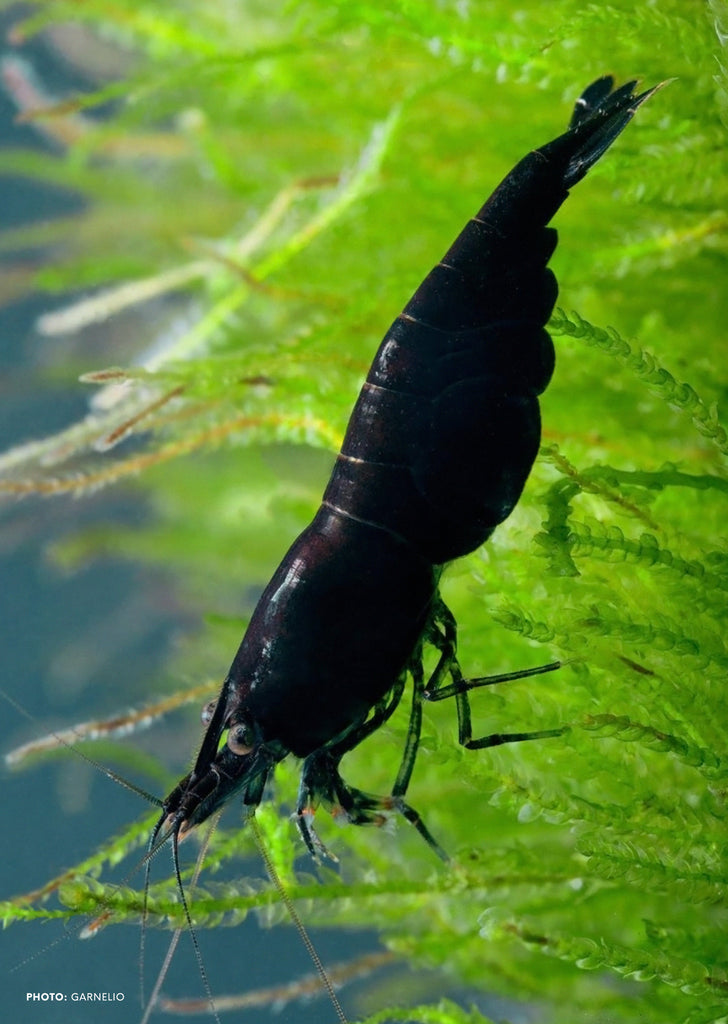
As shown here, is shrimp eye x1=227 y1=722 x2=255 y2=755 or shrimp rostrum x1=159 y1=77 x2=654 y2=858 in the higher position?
shrimp rostrum x1=159 y1=77 x2=654 y2=858

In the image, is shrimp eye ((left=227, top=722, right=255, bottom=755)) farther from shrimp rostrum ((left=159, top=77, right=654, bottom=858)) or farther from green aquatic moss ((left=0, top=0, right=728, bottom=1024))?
green aquatic moss ((left=0, top=0, right=728, bottom=1024))

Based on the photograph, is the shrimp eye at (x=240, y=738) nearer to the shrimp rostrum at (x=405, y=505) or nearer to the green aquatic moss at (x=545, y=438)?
the shrimp rostrum at (x=405, y=505)

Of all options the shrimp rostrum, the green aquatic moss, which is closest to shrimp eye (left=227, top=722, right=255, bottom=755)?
the shrimp rostrum

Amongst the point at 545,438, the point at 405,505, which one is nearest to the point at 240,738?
the point at 405,505

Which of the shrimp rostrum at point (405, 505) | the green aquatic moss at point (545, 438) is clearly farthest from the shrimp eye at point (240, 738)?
the green aquatic moss at point (545, 438)

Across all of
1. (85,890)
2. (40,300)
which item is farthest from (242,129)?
(85,890)

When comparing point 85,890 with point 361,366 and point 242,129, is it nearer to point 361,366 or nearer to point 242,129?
point 361,366

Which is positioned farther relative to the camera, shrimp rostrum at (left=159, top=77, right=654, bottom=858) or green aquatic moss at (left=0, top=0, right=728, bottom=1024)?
shrimp rostrum at (left=159, top=77, right=654, bottom=858)
